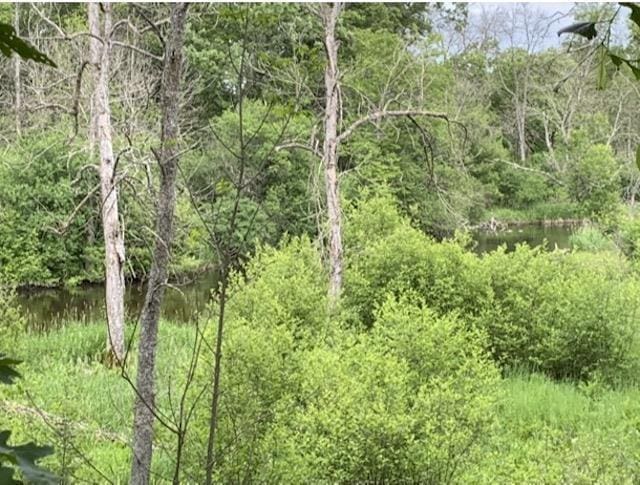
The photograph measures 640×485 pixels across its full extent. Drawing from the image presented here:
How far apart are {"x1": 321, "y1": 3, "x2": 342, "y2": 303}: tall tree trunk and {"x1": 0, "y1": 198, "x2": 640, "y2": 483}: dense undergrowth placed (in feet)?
0.82

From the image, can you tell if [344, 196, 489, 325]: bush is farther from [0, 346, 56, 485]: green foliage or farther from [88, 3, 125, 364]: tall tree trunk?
[0, 346, 56, 485]: green foliage

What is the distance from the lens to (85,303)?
47.1 feet

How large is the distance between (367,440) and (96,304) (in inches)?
434

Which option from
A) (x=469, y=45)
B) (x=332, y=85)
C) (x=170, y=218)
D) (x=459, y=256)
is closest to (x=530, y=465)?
(x=170, y=218)

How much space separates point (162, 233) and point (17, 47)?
5.96 feet

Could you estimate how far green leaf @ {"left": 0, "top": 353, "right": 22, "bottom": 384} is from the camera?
61 centimetres

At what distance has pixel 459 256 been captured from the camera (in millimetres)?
8258

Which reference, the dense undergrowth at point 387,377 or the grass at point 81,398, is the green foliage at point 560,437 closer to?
A: the dense undergrowth at point 387,377

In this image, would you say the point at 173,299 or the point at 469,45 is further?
the point at 469,45

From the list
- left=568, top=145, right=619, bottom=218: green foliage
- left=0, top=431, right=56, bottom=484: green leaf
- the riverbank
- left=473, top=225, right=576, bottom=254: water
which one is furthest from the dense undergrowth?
the riverbank

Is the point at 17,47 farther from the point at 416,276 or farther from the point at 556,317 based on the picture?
the point at 556,317

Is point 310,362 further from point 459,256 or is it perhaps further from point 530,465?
point 459,256

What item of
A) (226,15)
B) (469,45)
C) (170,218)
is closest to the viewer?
(226,15)

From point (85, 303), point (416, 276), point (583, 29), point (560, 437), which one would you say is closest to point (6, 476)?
point (583, 29)
